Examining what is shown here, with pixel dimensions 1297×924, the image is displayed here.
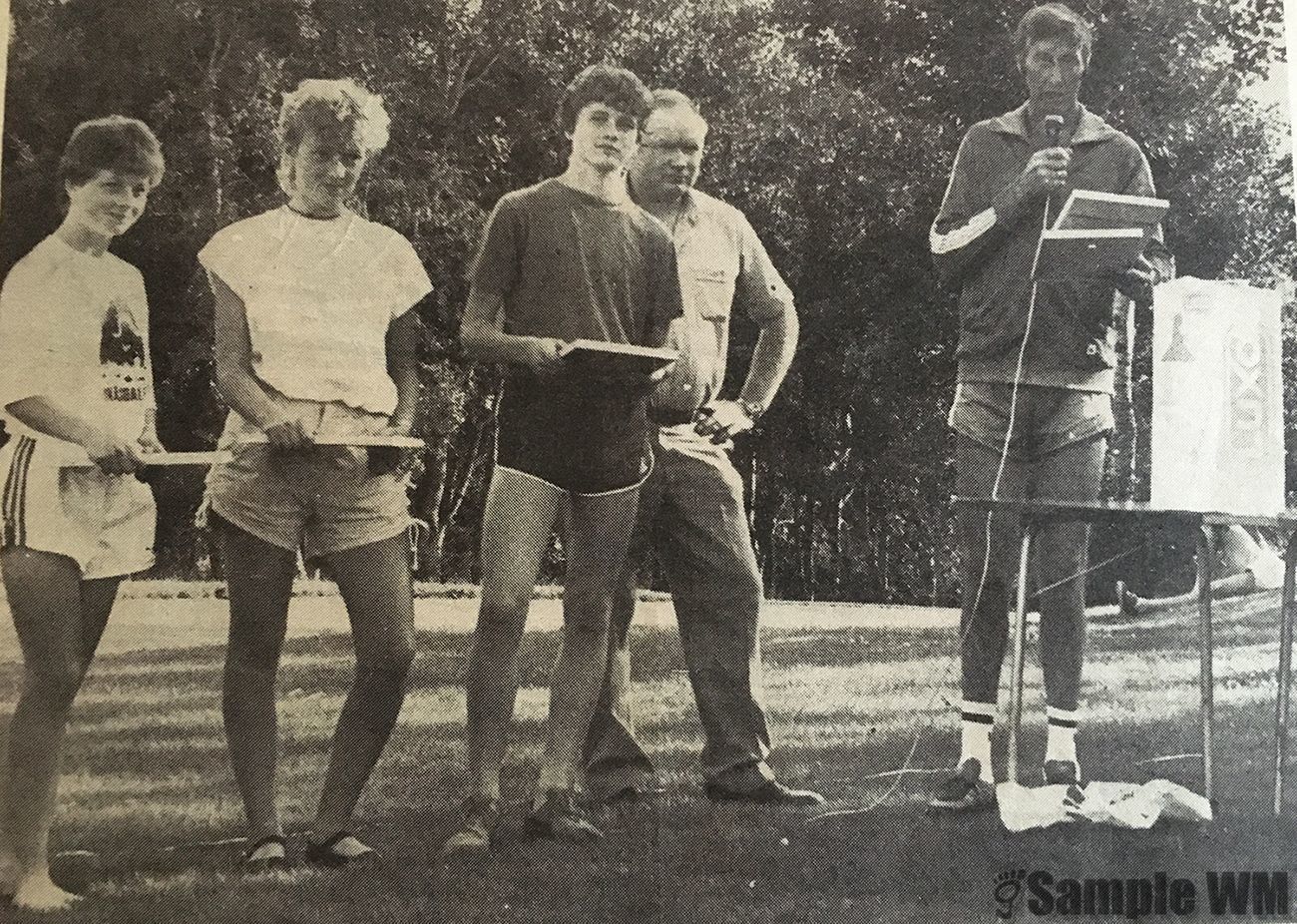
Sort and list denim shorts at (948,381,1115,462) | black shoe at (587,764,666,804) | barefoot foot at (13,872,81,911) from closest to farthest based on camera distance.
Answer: barefoot foot at (13,872,81,911) < black shoe at (587,764,666,804) < denim shorts at (948,381,1115,462)

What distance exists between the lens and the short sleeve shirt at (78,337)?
13.4 feet

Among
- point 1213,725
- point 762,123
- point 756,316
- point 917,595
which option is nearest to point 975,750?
point 917,595

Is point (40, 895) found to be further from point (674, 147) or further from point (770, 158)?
point (770, 158)

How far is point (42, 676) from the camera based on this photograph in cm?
392

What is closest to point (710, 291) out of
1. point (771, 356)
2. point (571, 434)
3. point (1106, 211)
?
point (771, 356)

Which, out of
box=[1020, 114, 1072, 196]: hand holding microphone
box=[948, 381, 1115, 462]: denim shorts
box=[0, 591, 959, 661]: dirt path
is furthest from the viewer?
box=[1020, 114, 1072, 196]: hand holding microphone

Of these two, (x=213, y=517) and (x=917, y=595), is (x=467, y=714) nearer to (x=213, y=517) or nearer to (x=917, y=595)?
(x=213, y=517)

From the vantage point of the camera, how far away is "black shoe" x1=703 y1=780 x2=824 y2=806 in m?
4.18

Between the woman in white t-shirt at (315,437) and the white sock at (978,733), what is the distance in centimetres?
181

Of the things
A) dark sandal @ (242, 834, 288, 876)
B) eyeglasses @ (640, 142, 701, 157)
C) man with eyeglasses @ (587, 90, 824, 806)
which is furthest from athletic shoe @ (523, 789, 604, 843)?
eyeglasses @ (640, 142, 701, 157)

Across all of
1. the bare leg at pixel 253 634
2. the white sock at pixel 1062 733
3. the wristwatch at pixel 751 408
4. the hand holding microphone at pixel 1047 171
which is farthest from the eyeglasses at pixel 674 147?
the white sock at pixel 1062 733

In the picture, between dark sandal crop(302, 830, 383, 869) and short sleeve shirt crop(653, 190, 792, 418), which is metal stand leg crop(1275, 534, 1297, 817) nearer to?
short sleeve shirt crop(653, 190, 792, 418)

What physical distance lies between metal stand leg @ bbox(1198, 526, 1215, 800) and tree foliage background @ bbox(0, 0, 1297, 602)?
17 cm

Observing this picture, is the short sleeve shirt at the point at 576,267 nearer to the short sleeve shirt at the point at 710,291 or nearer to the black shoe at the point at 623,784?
the short sleeve shirt at the point at 710,291
